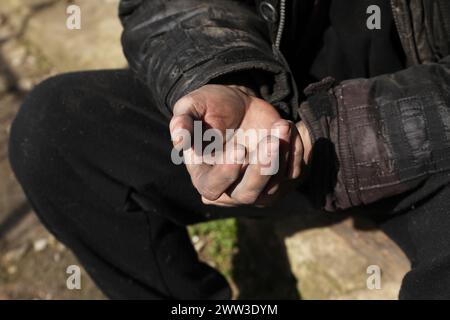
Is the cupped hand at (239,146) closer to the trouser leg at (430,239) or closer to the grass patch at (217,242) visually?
the trouser leg at (430,239)

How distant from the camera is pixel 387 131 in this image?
44.9 inches

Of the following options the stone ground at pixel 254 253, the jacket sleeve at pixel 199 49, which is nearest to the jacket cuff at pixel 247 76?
the jacket sleeve at pixel 199 49

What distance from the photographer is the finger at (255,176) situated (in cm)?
94

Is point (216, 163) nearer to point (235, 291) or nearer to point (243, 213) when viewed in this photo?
point (243, 213)

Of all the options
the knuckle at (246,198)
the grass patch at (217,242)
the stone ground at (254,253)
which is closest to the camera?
the knuckle at (246,198)

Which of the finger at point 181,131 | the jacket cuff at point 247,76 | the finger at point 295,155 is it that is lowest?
the finger at point 295,155

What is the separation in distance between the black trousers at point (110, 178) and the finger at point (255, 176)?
12.4 inches

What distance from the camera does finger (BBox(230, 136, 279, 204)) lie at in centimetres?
94

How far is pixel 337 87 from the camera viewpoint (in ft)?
3.94

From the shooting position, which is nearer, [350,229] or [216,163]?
[216,163]

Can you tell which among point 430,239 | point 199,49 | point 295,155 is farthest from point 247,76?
point 430,239

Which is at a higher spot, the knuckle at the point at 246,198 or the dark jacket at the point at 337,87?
the dark jacket at the point at 337,87

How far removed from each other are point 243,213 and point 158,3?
0.50 metres
